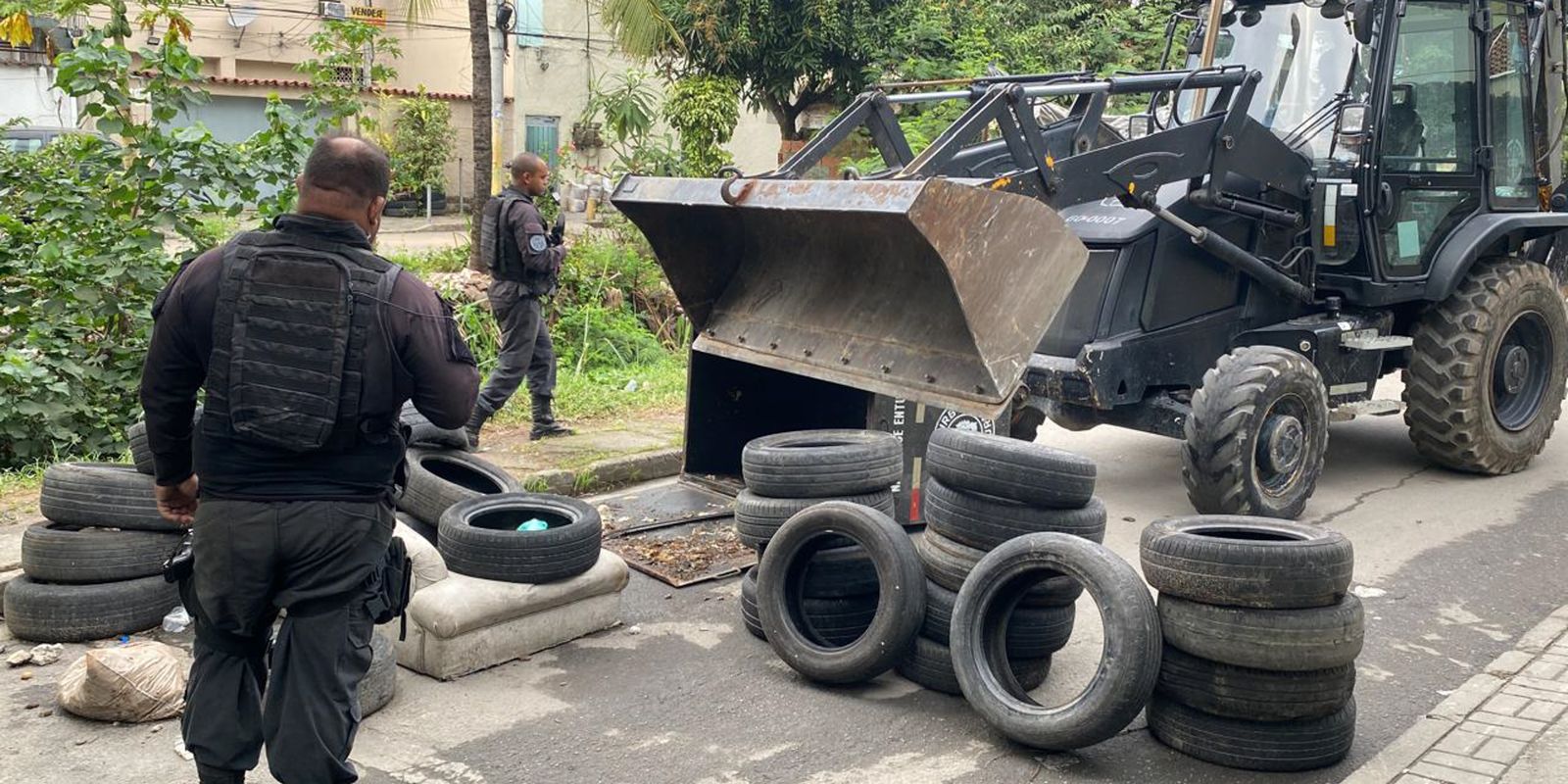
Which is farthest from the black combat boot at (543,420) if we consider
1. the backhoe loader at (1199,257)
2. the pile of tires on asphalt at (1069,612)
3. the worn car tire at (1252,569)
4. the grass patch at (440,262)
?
the worn car tire at (1252,569)

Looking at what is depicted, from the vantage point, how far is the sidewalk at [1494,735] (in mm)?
4301

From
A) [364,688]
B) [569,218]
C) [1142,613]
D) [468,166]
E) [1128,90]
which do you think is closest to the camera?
[1142,613]

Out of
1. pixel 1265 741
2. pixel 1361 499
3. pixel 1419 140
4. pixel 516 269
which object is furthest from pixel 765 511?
pixel 1419 140

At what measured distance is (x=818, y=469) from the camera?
5.61 metres

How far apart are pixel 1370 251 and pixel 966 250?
4031 millimetres

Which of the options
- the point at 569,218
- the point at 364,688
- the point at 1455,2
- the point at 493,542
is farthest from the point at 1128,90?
the point at 569,218

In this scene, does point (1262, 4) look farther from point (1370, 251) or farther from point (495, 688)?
point (495, 688)

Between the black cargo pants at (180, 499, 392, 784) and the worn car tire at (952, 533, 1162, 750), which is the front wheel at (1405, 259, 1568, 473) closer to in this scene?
the worn car tire at (952, 533, 1162, 750)

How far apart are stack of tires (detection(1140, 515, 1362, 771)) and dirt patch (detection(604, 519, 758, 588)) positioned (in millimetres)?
2266

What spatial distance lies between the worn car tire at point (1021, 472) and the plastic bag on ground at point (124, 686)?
2.77 meters

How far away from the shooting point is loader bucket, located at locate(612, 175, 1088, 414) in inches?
209

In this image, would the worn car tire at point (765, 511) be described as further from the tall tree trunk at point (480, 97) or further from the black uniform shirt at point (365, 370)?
the tall tree trunk at point (480, 97)

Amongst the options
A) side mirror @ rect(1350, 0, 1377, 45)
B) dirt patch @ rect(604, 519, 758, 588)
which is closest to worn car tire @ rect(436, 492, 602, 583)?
dirt patch @ rect(604, 519, 758, 588)

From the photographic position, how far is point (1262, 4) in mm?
8523
